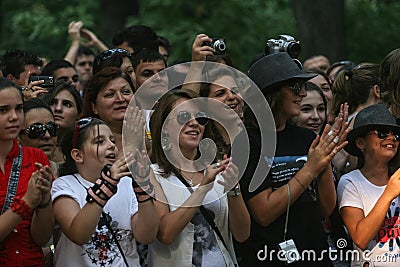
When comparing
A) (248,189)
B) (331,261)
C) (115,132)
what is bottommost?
(331,261)

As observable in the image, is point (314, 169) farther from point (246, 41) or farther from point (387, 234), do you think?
point (246, 41)

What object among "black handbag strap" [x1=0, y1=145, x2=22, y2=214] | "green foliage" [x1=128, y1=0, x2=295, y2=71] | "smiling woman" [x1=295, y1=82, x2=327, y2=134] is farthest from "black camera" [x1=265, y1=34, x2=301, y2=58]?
"green foliage" [x1=128, y1=0, x2=295, y2=71]

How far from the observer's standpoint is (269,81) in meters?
5.64

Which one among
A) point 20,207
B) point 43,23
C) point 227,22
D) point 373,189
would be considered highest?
point 43,23

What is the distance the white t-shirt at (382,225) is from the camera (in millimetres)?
5648

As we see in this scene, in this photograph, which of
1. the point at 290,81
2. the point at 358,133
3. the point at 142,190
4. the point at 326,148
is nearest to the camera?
the point at 142,190

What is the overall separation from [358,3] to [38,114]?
1077 cm

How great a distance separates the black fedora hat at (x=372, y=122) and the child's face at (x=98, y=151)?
65.3 inches

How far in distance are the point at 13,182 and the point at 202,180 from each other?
44.5 inches

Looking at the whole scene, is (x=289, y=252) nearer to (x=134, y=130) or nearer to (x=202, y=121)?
(x=202, y=121)

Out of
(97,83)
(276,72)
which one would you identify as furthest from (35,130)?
(276,72)

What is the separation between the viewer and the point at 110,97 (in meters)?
6.03

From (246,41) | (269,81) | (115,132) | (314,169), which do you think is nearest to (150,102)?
(115,132)

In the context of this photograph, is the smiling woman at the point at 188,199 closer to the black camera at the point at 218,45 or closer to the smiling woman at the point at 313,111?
the black camera at the point at 218,45
